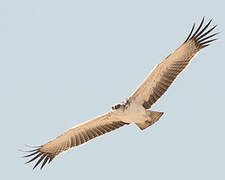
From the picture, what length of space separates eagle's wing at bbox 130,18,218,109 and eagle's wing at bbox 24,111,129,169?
4.30 feet

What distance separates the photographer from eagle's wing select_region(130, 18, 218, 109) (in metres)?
24.3

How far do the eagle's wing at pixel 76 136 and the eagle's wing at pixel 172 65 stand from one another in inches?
51.6

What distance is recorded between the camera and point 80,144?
2575cm

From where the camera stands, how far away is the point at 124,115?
24000 mm

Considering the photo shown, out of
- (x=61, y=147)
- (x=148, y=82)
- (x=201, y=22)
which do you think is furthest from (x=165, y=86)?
(x=61, y=147)

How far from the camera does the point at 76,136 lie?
84.8 ft

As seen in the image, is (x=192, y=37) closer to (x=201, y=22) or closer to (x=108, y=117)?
(x=201, y=22)

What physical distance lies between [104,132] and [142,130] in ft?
5.32

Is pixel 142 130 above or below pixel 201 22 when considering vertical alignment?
below

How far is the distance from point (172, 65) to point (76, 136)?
13.2ft

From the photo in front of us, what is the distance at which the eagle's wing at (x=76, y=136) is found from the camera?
2534 centimetres

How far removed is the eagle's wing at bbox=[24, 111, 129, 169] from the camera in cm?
2534

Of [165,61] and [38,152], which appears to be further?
[38,152]

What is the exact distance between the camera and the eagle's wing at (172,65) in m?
24.3
